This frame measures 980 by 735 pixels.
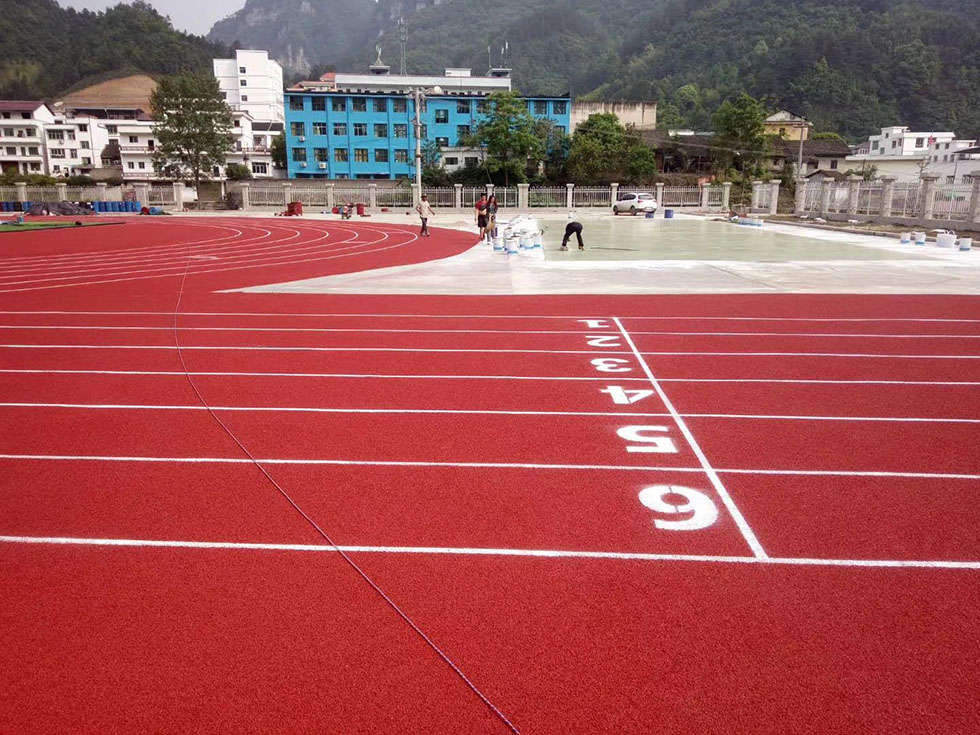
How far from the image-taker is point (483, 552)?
441cm

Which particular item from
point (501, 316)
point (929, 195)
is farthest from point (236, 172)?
point (501, 316)

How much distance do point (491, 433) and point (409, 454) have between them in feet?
2.67

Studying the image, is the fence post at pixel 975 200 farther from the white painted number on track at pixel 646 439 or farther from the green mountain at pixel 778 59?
the green mountain at pixel 778 59

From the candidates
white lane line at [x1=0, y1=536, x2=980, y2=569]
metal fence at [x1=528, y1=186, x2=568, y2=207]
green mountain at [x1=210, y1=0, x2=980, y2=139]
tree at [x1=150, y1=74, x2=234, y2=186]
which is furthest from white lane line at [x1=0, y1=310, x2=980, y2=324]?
green mountain at [x1=210, y1=0, x2=980, y2=139]

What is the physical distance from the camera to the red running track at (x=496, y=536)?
3.23 meters

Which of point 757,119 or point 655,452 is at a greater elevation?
point 757,119

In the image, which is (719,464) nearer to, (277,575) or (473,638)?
(473,638)

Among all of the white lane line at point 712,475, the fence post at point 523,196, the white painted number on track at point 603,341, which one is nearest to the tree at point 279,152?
the fence post at point 523,196

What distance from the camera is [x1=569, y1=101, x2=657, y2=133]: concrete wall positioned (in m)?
83.0

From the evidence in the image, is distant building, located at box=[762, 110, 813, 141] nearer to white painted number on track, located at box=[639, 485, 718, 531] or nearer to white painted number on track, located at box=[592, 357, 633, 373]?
white painted number on track, located at box=[592, 357, 633, 373]

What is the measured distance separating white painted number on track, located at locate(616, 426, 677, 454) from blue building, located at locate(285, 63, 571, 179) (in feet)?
221

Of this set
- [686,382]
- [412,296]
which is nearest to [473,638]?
[686,382]

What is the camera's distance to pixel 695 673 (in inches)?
132

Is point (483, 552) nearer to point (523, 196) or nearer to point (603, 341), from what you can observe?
point (603, 341)
